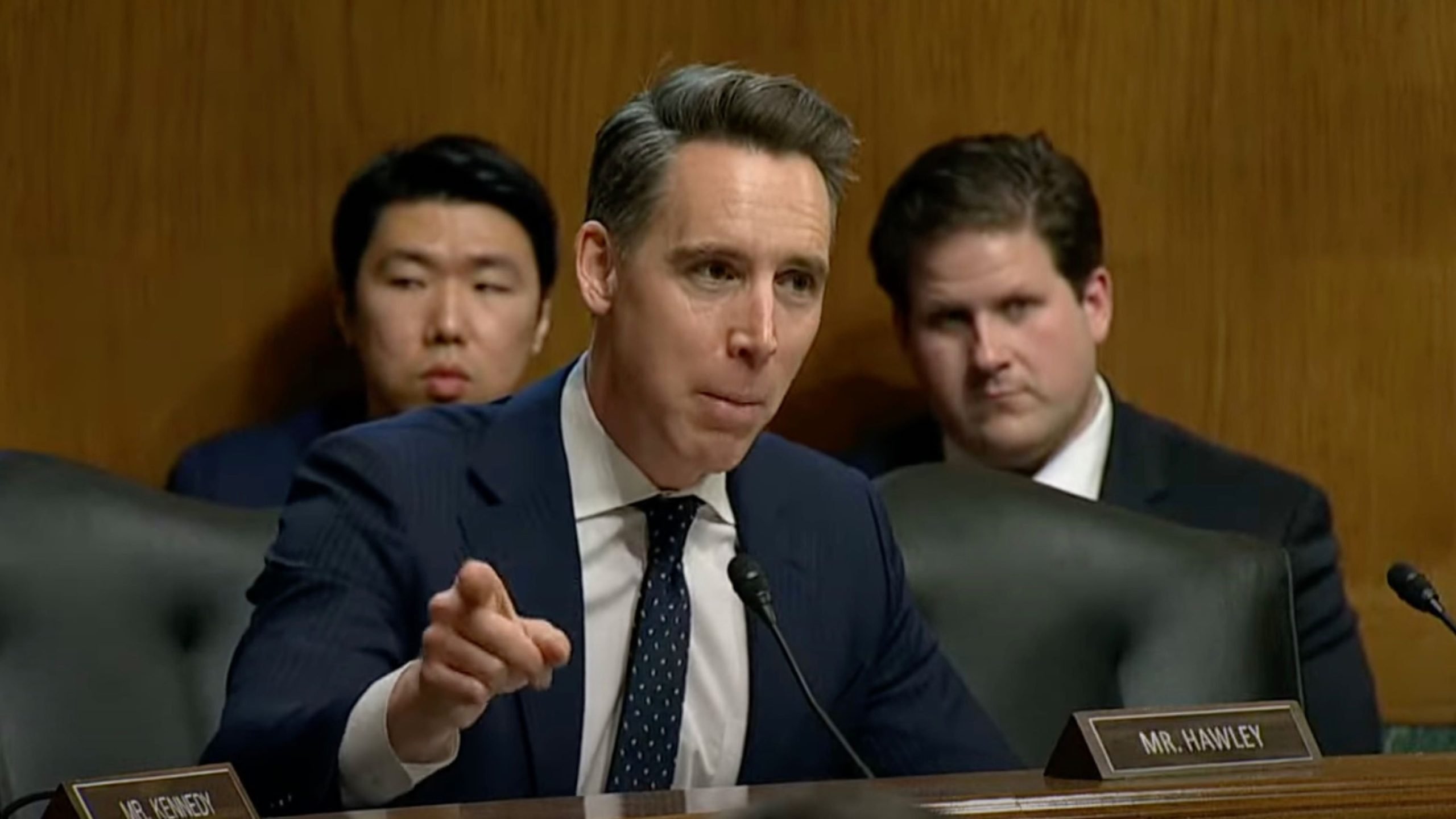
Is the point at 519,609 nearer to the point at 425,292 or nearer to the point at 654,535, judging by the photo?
the point at 654,535

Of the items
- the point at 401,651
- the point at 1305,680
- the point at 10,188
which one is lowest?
the point at 1305,680

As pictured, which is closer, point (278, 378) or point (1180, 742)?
point (1180, 742)

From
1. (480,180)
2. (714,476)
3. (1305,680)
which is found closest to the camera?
(714,476)

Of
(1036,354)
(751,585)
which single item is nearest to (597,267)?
(751,585)

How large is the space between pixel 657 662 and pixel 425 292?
3.47 feet

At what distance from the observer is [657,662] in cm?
211

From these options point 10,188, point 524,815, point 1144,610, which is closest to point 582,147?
point 10,188

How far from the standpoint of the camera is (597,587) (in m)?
2.14

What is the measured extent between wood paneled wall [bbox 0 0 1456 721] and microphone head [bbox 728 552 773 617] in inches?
55.5

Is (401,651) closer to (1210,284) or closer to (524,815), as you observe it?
(524,815)

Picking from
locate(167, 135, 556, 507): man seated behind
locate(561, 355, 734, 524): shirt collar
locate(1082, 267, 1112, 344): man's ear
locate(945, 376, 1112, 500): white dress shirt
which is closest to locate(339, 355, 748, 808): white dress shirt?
locate(561, 355, 734, 524): shirt collar

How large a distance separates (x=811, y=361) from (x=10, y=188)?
1047 millimetres

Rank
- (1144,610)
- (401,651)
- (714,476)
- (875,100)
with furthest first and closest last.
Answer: (875,100) < (1144,610) < (714,476) < (401,651)

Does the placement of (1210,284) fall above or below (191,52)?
below
